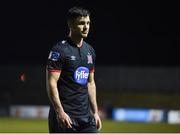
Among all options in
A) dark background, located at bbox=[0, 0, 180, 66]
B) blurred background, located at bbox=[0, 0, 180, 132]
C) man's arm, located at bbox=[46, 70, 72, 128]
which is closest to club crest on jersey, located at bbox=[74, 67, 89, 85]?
man's arm, located at bbox=[46, 70, 72, 128]

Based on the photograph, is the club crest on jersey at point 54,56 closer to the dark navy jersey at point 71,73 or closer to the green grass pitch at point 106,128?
the dark navy jersey at point 71,73

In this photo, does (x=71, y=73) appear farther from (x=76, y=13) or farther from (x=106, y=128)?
(x=106, y=128)

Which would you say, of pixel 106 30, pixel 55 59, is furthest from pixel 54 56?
pixel 106 30

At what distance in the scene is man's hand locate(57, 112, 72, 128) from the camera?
16.1ft

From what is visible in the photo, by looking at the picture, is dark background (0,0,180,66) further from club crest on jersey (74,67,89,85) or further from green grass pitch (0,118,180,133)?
club crest on jersey (74,67,89,85)

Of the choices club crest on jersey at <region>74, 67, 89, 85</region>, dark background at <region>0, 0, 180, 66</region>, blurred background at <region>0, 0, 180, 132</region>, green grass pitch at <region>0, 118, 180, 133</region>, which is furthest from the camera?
dark background at <region>0, 0, 180, 66</region>

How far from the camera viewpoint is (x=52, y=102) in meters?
4.91

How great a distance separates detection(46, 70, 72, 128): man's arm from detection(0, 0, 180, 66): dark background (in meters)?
19.6

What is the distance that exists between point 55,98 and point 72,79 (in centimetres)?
28

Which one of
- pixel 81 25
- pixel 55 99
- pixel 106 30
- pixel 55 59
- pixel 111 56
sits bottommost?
pixel 111 56

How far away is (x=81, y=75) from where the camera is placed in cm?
507

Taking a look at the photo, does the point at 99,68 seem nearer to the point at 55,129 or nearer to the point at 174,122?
the point at 174,122

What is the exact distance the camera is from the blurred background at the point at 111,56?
22.3 meters

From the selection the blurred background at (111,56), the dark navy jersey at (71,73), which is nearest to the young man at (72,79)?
the dark navy jersey at (71,73)
